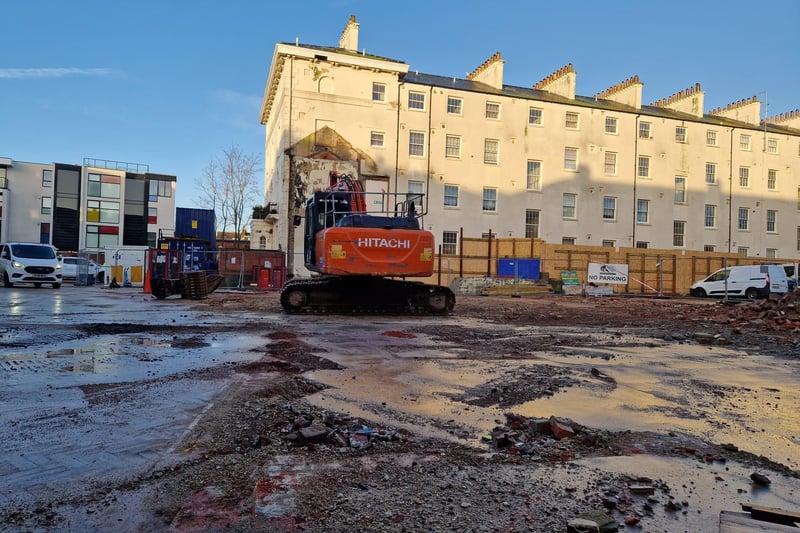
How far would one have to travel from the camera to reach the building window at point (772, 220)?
4394cm

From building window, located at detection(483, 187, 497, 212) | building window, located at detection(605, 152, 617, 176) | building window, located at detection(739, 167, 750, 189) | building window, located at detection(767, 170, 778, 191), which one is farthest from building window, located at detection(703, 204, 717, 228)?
building window, located at detection(483, 187, 497, 212)

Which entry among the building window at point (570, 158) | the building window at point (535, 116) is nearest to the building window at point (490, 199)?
the building window at point (535, 116)

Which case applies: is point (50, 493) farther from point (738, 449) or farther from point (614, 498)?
point (738, 449)

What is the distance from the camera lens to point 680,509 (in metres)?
2.73

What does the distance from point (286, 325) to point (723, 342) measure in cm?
781

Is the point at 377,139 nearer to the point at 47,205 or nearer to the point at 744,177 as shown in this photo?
the point at 744,177

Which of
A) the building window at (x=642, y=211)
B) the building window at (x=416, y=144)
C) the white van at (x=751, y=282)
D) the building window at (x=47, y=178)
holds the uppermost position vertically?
the building window at (x=47, y=178)

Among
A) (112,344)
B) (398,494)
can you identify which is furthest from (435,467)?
(112,344)

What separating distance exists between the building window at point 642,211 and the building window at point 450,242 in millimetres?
14631

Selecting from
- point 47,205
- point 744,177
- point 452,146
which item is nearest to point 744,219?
point 744,177

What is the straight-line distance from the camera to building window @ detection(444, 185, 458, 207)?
3566 cm

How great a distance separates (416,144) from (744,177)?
91.8 ft

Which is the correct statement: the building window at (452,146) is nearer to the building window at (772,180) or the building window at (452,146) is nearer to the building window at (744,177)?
the building window at (744,177)

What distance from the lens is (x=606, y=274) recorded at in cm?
2655
